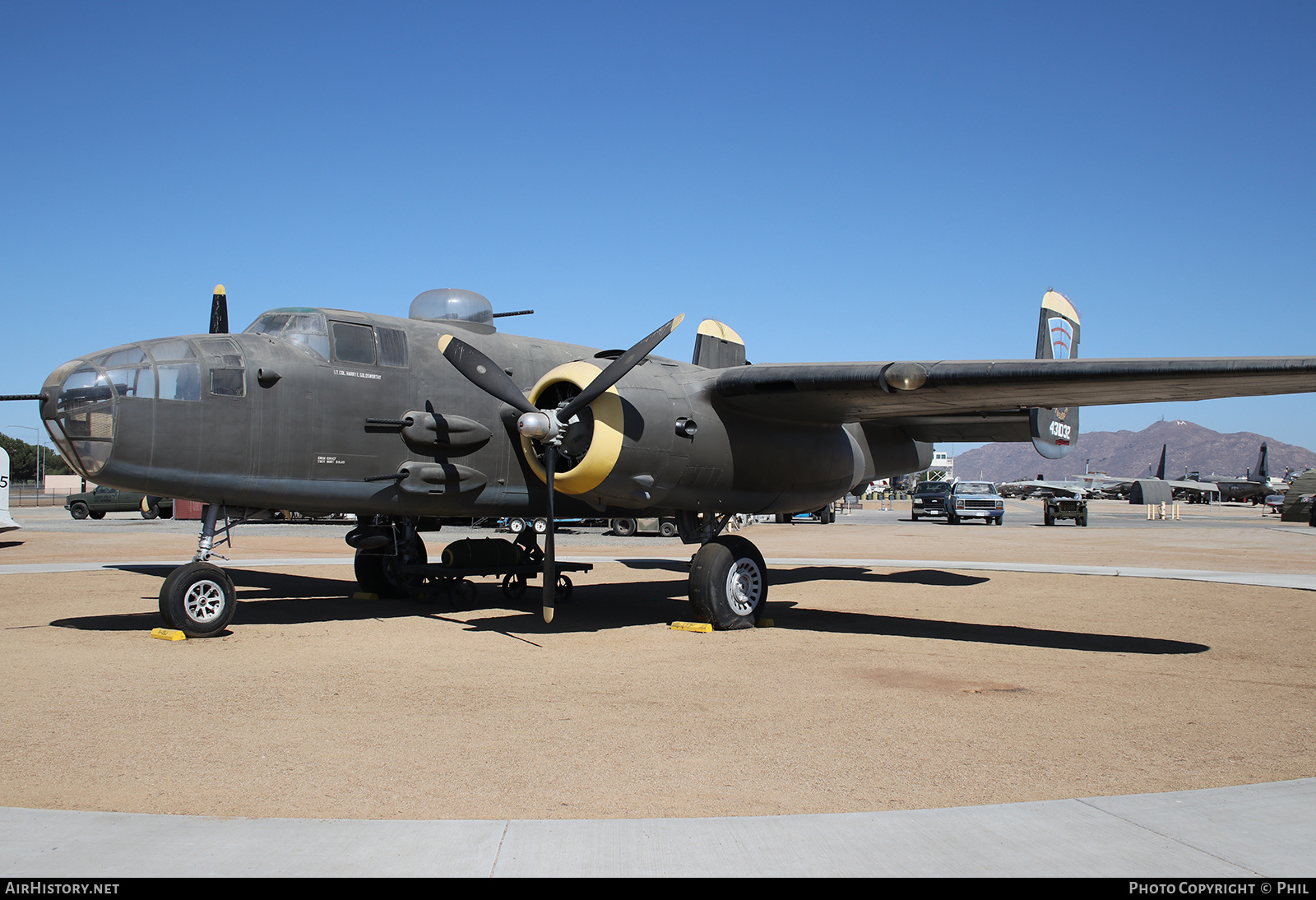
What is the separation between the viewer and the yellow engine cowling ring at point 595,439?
1116 cm

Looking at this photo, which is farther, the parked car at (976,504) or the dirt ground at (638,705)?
the parked car at (976,504)

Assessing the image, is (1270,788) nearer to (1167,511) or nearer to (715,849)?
(715,849)

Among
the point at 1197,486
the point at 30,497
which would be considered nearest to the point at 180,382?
the point at 30,497

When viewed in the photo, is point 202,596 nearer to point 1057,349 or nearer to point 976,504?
point 1057,349

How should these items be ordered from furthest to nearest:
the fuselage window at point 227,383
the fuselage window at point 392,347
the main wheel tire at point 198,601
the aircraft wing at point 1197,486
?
the aircraft wing at point 1197,486 < the fuselage window at point 392,347 < the main wheel tire at point 198,601 < the fuselage window at point 227,383

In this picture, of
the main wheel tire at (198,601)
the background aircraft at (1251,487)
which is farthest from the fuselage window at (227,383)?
the background aircraft at (1251,487)

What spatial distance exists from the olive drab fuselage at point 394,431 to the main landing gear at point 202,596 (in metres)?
0.81

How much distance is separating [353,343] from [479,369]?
183 centimetres

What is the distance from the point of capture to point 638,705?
25.7 ft

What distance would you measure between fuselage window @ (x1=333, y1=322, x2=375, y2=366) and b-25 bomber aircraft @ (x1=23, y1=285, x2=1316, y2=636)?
0.02 metres

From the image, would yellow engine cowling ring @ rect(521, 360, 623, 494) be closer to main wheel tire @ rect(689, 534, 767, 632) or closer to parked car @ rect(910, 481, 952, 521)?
main wheel tire @ rect(689, 534, 767, 632)

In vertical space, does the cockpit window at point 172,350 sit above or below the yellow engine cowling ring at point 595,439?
above

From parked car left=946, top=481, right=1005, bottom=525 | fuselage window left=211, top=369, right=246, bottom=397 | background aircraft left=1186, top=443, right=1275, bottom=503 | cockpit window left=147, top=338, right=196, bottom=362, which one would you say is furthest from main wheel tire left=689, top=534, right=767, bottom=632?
background aircraft left=1186, top=443, right=1275, bottom=503

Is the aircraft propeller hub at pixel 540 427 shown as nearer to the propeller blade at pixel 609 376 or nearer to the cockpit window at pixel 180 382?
the propeller blade at pixel 609 376
